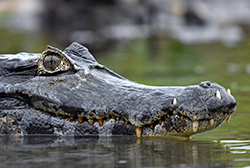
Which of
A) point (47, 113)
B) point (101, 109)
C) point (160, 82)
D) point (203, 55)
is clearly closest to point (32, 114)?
point (47, 113)

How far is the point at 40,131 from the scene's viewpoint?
13.3ft

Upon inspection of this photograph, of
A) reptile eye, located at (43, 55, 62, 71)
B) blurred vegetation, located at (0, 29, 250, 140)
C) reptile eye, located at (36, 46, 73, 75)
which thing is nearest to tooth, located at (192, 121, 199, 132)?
blurred vegetation, located at (0, 29, 250, 140)

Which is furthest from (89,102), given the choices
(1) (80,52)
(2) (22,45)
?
(2) (22,45)

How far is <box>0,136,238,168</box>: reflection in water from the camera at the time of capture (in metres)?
2.93

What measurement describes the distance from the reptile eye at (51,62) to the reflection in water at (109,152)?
0.64m

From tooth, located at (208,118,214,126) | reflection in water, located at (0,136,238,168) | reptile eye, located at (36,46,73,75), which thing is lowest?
reflection in water, located at (0,136,238,168)

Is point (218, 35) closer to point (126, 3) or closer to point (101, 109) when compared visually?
point (126, 3)

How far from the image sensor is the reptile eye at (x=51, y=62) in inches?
163

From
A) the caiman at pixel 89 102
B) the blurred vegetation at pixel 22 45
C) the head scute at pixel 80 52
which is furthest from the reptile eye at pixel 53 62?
the blurred vegetation at pixel 22 45

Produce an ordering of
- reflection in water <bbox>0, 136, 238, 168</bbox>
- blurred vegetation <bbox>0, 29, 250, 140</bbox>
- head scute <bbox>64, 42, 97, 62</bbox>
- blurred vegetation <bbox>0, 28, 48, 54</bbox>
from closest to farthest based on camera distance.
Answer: reflection in water <bbox>0, 136, 238, 168</bbox> → head scute <bbox>64, 42, 97, 62</bbox> → blurred vegetation <bbox>0, 29, 250, 140</bbox> → blurred vegetation <bbox>0, 28, 48, 54</bbox>

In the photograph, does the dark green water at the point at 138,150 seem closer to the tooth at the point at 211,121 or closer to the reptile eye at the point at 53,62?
the tooth at the point at 211,121

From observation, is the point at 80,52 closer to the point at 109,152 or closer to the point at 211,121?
the point at 109,152

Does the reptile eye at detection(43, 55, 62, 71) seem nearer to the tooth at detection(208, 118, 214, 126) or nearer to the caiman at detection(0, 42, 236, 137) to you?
the caiman at detection(0, 42, 236, 137)

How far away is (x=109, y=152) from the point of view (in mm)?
3318
